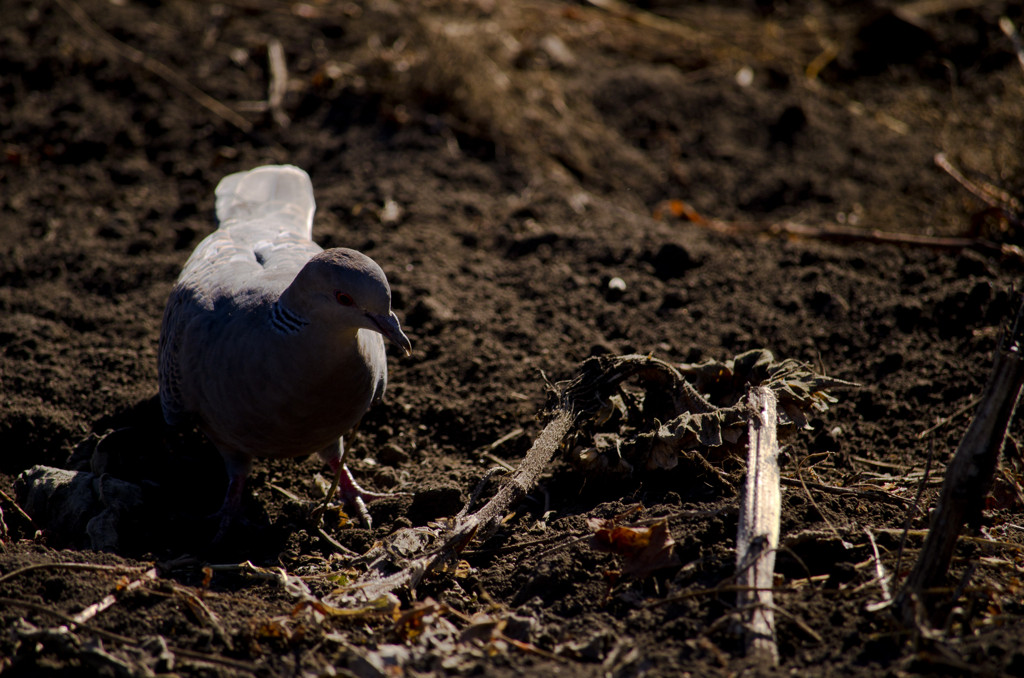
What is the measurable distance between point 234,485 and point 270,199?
163cm

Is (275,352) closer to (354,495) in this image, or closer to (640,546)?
(354,495)

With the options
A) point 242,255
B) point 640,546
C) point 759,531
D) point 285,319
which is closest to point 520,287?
point 242,255

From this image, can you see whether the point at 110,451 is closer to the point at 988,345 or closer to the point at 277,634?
the point at 277,634

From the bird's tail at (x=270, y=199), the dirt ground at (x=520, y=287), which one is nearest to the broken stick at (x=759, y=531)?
the dirt ground at (x=520, y=287)

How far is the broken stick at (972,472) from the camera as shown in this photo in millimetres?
2154

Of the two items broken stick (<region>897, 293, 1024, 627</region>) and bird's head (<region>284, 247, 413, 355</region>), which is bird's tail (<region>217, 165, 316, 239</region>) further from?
broken stick (<region>897, 293, 1024, 627</region>)

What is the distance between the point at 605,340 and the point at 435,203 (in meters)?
1.75

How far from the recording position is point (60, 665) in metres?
2.25

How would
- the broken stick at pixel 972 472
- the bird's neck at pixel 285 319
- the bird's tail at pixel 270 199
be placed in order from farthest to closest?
the bird's tail at pixel 270 199
the bird's neck at pixel 285 319
the broken stick at pixel 972 472

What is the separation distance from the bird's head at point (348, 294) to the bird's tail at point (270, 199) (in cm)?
126

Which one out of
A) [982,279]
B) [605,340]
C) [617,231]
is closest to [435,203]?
[617,231]

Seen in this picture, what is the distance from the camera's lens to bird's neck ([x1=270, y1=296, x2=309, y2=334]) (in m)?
2.90

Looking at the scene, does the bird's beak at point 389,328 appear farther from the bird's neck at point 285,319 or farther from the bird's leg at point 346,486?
the bird's leg at point 346,486

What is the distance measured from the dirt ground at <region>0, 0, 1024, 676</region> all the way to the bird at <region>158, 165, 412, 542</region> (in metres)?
0.41
